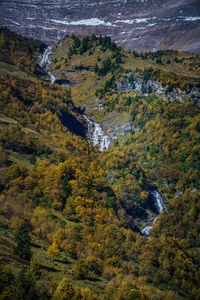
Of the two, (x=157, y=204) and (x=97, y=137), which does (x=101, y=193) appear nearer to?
(x=157, y=204)

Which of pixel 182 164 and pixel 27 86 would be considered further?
pixel 27 86

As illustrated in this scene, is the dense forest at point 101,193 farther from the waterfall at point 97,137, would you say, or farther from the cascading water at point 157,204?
the waterfall at point 97,137

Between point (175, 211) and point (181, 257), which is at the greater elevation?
point (175, 211)

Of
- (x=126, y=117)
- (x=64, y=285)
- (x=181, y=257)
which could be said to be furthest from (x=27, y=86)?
(x=64, y=285)

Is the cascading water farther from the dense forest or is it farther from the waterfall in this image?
the waterfall

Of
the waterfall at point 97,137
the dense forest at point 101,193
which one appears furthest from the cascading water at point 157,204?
the waterfall at point 97,137

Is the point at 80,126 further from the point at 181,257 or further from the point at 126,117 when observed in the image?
the point at 181,257

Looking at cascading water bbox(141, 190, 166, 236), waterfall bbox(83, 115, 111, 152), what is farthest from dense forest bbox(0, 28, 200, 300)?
waterfall bbox(83, 115, 111, 152)
